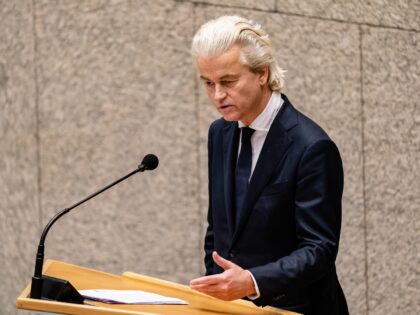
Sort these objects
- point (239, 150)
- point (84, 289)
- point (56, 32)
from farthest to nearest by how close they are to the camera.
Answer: point (56, 32)
point (239, 150)
point (84, 289)

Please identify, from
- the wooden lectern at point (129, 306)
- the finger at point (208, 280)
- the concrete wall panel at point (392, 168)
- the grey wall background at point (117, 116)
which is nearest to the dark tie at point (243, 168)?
the wooden lectern at point (129, 306)

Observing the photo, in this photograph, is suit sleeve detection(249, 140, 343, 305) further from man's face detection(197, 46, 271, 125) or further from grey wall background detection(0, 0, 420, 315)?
grey wall background detection(0, 0, 420, 315)

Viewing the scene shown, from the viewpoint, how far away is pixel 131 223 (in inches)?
210

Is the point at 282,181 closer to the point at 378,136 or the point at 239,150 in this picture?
the point at 239,150

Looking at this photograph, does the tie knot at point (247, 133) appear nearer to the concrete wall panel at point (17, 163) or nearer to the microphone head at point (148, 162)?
the microphone head at point (148, 162)

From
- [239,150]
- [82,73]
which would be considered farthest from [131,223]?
[239,150]

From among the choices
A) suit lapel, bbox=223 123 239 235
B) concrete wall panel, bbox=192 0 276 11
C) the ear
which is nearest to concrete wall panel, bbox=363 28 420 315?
concrete wall panel, bbox=192 0 276 11

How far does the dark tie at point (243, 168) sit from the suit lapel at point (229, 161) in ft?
0.08

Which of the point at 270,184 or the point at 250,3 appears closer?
the point at 270,184

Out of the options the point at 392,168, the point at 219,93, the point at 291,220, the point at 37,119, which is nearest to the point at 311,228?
the point at 291,220

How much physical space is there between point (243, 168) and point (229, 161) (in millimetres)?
77

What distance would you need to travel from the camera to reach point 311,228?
292 cm

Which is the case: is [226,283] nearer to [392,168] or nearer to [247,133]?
[247,133]

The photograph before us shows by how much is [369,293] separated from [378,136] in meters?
0.99
